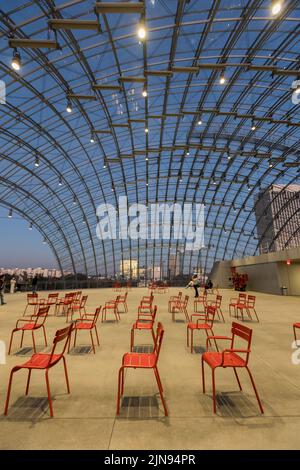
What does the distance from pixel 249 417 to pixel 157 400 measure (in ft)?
4.38

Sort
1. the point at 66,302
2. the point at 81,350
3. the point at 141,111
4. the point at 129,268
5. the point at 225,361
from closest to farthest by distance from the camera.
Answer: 1. the point at 225,361
2. the point at 81,350
3. the point at 66,302
4. the point at 141,111
5. the point at 129,268

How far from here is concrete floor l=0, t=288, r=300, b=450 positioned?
9.41ft

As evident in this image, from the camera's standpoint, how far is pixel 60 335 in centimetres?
398

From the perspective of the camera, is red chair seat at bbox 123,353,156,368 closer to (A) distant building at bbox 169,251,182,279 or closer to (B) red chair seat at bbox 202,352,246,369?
(B) red chair seat at bbox 202,352,246,369

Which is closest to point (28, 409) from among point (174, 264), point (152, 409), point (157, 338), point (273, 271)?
point (152, 409)

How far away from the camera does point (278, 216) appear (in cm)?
3644

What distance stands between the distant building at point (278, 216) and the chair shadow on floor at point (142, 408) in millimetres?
36649

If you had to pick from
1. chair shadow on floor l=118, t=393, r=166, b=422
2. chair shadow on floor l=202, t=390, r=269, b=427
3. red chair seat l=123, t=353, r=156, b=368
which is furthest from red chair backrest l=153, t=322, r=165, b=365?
chair shadow on floor l=202, t=390, r=269, b=427

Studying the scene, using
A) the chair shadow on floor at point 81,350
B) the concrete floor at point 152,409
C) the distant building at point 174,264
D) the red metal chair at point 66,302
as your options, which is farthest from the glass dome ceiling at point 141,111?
the concrete floor at point 152,409

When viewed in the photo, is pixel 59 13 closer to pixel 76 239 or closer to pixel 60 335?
pixel 60 335

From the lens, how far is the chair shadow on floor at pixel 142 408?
3373 mm

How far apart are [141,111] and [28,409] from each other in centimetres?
2110

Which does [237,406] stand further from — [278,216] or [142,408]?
[278,216]

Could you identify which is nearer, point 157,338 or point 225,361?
point 225,361
